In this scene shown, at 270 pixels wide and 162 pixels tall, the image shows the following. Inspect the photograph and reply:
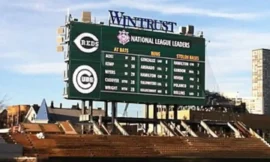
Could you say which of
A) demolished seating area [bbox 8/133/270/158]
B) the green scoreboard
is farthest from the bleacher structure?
the green scoreboard

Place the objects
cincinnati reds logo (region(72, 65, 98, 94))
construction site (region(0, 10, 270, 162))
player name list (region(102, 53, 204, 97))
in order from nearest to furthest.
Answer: construction site (region(0, 10, 270, 162)), cincinnati reds logo (region(72, 65, 98, 94)), player name list (region(102, 53, 204, 97))

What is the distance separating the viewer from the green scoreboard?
36.1 m

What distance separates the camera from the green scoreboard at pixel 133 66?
36.1 meters

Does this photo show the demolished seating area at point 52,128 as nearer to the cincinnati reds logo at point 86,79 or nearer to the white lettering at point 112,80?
the cincinnati reds logo at point 86,79

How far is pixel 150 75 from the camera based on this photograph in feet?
124

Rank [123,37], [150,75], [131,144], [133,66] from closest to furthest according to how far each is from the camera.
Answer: [131,144], [133,66], [123,37], [150,75]

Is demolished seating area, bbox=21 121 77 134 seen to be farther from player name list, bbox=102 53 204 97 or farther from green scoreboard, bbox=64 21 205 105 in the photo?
player name list, bbox=102 53 204 97

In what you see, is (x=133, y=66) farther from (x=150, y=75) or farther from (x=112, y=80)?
(x=112, y=80)

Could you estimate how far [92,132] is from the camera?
132 feet

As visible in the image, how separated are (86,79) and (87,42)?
273 centimetres

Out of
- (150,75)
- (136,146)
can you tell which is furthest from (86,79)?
(136,146)

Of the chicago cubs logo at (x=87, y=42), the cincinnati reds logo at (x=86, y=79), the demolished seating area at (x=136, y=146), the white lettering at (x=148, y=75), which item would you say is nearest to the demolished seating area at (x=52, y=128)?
the demolished seating area at (x=136, y=146)

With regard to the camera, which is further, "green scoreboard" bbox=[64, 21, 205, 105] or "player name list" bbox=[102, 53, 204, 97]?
"player name list" bbox=[102, 53, 204, 97]

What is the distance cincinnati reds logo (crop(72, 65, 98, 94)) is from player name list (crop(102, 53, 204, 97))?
787 millimetres
